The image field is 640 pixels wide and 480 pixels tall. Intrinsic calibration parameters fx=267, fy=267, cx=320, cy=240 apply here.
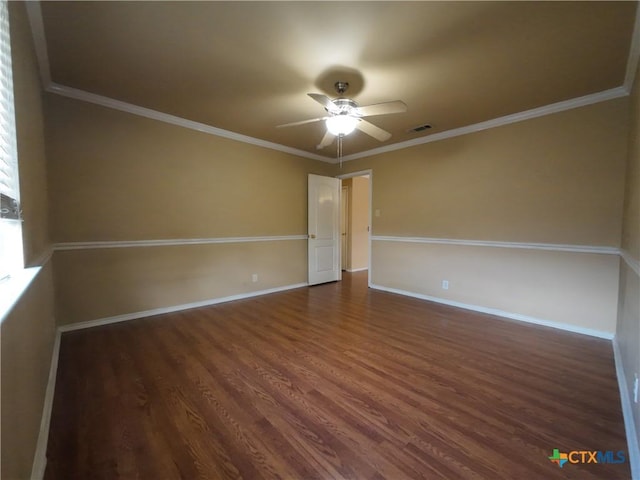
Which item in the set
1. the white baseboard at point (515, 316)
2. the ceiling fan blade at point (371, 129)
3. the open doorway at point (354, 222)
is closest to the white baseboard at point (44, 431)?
the ceiling fan blade at point (371, 129)

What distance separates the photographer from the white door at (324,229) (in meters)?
4.88

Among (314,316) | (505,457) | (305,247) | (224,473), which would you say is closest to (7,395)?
(224,473)

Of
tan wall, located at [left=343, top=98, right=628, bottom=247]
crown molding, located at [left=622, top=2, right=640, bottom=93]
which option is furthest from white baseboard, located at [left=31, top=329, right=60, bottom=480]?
tan wall, located at [left=343, top=98, right=628, bottom=247]

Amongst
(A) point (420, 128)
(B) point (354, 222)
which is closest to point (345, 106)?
(A) point (420, 128)

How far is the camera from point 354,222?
6.40 m

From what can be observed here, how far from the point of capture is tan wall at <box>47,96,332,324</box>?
269 cm

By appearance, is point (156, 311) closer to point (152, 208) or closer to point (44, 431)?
point (152, 208)

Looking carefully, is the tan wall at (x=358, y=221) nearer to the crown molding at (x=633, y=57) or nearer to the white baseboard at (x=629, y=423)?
the crown molding at (x=633, y=57)

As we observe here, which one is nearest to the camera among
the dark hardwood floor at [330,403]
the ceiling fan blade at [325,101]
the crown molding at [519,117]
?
the dark hardwood floor at [330,403]

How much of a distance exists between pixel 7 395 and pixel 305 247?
4.19 m

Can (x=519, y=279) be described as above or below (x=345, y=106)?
below

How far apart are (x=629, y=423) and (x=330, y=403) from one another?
1692 millimetres

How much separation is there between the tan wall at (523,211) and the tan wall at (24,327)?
406 centimetres

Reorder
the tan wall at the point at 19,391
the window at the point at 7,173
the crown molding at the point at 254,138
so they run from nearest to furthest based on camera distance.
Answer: the tan wall at the point at 19,391 < the window at the point at 7,173 < the crown molding at the point at 254,138
